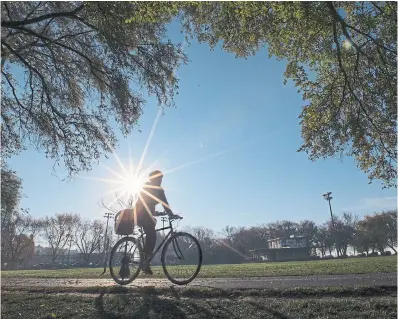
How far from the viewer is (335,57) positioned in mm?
9234

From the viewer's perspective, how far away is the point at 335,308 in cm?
356

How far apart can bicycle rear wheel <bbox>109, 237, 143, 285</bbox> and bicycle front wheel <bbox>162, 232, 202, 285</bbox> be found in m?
0.62

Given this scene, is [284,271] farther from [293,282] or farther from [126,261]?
[126,261]

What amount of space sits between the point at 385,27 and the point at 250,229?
11615 cm

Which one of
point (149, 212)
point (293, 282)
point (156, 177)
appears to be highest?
point (156, 177)

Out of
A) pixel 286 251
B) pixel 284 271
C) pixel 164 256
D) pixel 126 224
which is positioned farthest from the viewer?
pixel 286 251

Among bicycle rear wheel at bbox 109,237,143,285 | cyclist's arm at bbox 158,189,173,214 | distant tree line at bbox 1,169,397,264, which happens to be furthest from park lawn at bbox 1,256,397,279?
distant tree line at bbox 1,169,397,264

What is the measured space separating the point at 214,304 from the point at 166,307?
61 centimetres

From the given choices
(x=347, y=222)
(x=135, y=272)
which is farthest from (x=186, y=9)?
(x=347, y=222)

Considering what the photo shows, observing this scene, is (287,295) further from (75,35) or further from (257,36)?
(75,35)

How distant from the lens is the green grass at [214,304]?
3521 millimetres

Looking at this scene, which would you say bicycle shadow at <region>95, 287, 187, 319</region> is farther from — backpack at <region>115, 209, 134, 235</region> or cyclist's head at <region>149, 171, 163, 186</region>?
cyclist's head at <region>149, 171, 163, 186</region>

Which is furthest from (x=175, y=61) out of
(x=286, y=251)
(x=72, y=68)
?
(x=286, y=251)

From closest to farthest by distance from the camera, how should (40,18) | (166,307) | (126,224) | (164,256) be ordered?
(166,307) < (164,256) < (126,224) < (40,18)
